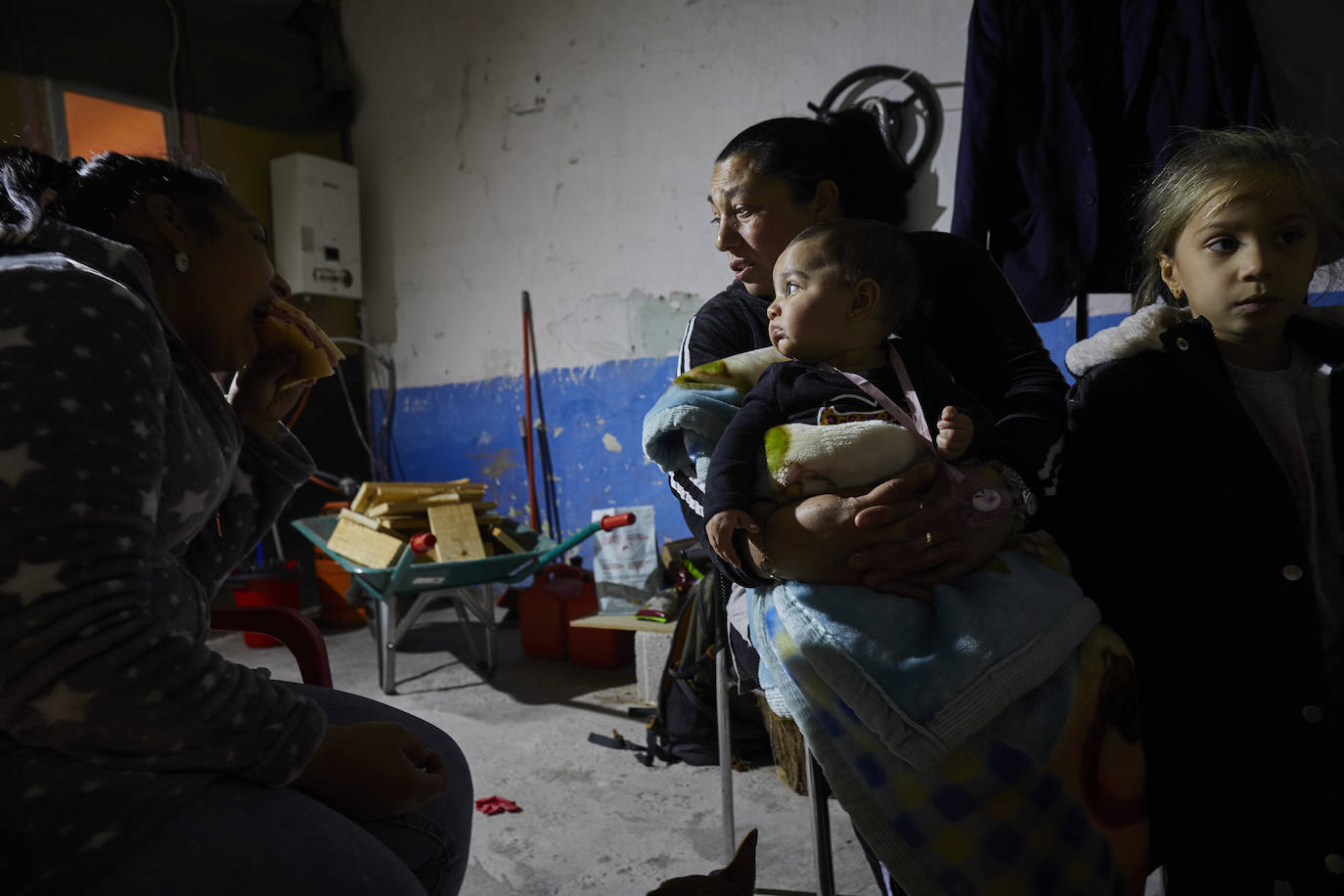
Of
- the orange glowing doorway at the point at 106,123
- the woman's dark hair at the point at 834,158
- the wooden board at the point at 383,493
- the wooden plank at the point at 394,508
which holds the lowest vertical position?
the wooden plank at the point at 394,508

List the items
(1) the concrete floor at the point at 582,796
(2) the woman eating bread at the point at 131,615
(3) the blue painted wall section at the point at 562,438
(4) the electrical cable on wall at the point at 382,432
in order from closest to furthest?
(2) the woman eating bread at the point at 131,615
(1) the concrete floor at the point at 582,796
(3) the blue painted wall section at the point at 562,438
(4) the electrical cable on wall at the point at 382,432

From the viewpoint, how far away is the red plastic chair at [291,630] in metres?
1.31

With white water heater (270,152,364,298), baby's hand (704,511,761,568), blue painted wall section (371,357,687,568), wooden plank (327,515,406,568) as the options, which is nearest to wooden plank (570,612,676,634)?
blue painted wall section (371,357,687,568)

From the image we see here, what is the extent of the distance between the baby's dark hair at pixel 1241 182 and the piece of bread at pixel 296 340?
143cm

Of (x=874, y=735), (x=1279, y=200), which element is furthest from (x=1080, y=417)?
(x=874, y=735)

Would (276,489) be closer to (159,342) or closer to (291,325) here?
(291,325)

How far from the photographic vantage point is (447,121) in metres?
4.91

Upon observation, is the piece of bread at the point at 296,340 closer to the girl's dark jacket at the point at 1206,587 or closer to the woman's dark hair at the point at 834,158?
the woman's dark hair at the point at 834,158

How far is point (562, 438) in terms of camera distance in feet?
14.9

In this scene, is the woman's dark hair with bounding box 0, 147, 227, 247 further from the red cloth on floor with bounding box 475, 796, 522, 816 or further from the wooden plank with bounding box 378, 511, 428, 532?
the wooden plank with bounding box 378, 511, 428, 532

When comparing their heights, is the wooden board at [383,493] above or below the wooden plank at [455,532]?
above

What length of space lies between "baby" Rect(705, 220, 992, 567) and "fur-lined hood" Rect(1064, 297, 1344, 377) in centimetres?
22

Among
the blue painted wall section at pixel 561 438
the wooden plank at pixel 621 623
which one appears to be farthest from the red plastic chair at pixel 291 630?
the blue painted wall section at pixel 561 438

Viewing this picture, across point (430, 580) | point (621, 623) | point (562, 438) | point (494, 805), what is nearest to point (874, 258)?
point (494, 805)
